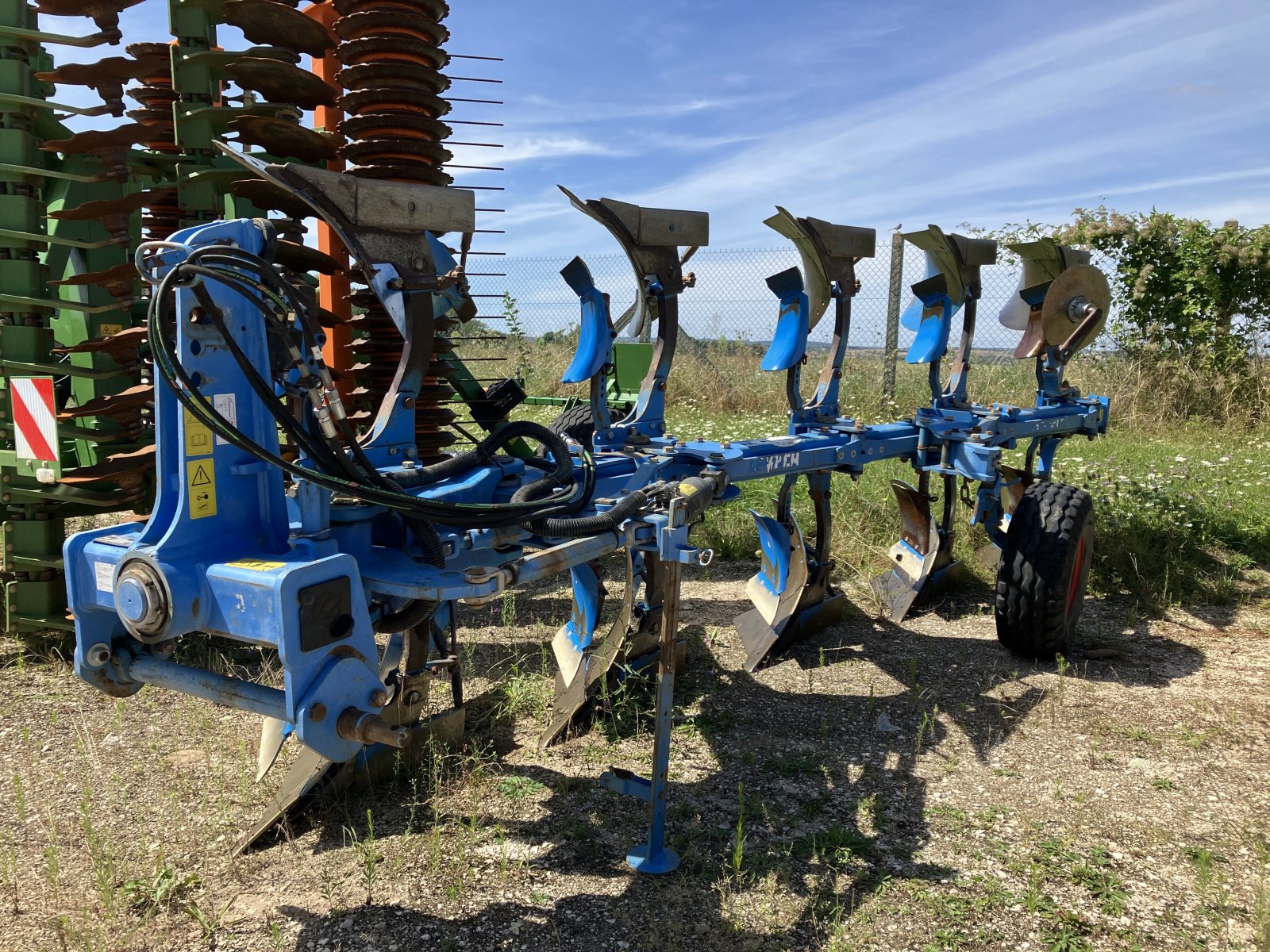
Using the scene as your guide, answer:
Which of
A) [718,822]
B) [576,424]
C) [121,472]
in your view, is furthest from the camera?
[576,424]

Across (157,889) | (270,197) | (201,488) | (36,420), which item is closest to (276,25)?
(270,197)

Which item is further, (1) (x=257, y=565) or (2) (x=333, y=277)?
(2) (x=333, y=277)

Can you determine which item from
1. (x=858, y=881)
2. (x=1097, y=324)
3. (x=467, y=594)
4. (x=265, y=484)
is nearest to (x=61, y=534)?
(x=265, y=484)

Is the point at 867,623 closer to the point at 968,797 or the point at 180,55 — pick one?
the point at 968,797

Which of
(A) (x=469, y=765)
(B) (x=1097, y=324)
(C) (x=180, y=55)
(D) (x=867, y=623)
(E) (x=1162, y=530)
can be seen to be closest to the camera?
(A) (x=469, y=765)

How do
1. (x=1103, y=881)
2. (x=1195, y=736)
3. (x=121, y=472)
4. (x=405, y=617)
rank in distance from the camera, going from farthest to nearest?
(x=121, y=472), (x=1195, y=736), (x=1103, y=881), (x=405, y=617)

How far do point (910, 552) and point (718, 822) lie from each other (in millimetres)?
2751

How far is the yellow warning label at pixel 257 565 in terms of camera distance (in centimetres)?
199

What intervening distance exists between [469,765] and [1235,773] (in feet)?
8.92

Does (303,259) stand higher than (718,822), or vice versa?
(303,259)

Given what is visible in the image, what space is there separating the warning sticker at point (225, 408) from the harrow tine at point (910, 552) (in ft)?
12.4

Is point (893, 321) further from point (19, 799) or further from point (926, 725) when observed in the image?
point (19, 799)

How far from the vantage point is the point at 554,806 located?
3.06 metres

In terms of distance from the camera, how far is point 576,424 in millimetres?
5000
